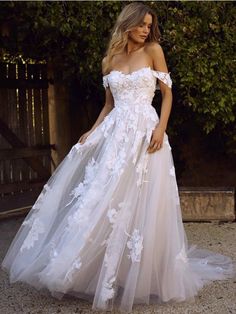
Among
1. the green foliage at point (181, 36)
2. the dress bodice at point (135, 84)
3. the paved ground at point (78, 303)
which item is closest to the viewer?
the paved ground at point (78, 303)

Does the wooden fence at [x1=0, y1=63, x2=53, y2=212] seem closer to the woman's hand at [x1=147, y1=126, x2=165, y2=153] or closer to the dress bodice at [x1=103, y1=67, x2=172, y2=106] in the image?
the dress bodice at [x1=103, y1=67, x2=172, y2=106]

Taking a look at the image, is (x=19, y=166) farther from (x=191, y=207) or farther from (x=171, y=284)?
(x=171, y=284)

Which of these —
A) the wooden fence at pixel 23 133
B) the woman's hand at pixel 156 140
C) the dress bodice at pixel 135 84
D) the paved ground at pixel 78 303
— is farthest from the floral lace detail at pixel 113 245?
the wooden fence at pixel 23 133

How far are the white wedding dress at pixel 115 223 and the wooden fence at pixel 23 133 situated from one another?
351cm

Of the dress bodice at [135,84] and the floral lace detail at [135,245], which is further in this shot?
the dress bodice at [135,84]

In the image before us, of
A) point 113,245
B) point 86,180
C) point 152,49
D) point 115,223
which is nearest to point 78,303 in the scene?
point 113,245

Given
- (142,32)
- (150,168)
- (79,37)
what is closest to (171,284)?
(150,168)

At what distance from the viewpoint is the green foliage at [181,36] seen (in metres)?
5.28

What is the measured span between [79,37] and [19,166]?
2421 millimetres

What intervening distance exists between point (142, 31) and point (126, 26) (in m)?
0.11

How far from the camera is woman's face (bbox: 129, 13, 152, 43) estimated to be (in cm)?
349

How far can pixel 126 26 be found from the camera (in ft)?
11.5

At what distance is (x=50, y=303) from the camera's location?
354 centimetres

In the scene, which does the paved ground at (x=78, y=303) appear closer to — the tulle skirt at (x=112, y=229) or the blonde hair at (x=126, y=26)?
the tulle skirt at (x=112, y=229)
